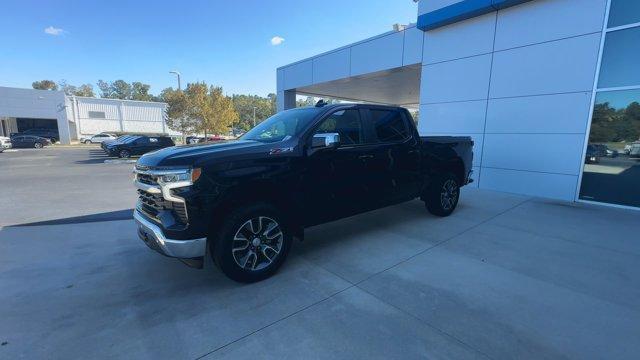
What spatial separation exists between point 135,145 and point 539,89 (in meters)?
20.6

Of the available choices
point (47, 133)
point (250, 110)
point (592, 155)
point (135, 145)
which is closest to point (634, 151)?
point (592, 155)

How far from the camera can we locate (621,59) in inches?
268

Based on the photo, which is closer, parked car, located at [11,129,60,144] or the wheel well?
the wheel well

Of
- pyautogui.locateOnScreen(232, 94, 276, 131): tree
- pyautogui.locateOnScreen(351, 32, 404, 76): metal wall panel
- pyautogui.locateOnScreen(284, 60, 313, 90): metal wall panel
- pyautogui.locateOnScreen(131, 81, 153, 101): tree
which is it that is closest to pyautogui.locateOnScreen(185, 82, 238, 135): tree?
pyautogui.locateOnScreen(284, 60, 313, 90): metal wall panel

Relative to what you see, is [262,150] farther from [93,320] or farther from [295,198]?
[93,320]

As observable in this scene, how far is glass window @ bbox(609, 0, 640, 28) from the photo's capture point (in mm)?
6578

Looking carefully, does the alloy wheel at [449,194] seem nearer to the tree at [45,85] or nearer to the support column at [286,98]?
the support column at [286,98]

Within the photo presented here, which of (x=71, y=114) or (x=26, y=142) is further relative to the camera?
(x=71, y=114)

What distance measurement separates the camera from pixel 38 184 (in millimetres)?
9656

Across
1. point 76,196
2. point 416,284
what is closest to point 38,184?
point 76,196

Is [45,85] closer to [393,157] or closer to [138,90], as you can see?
[138,90]

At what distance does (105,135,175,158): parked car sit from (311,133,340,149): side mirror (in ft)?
63.7

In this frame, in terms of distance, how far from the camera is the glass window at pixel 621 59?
261 inches

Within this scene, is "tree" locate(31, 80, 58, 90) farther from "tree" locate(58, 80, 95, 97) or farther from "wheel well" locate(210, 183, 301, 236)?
"wheel well" locate(210, 183, 301, 236)
